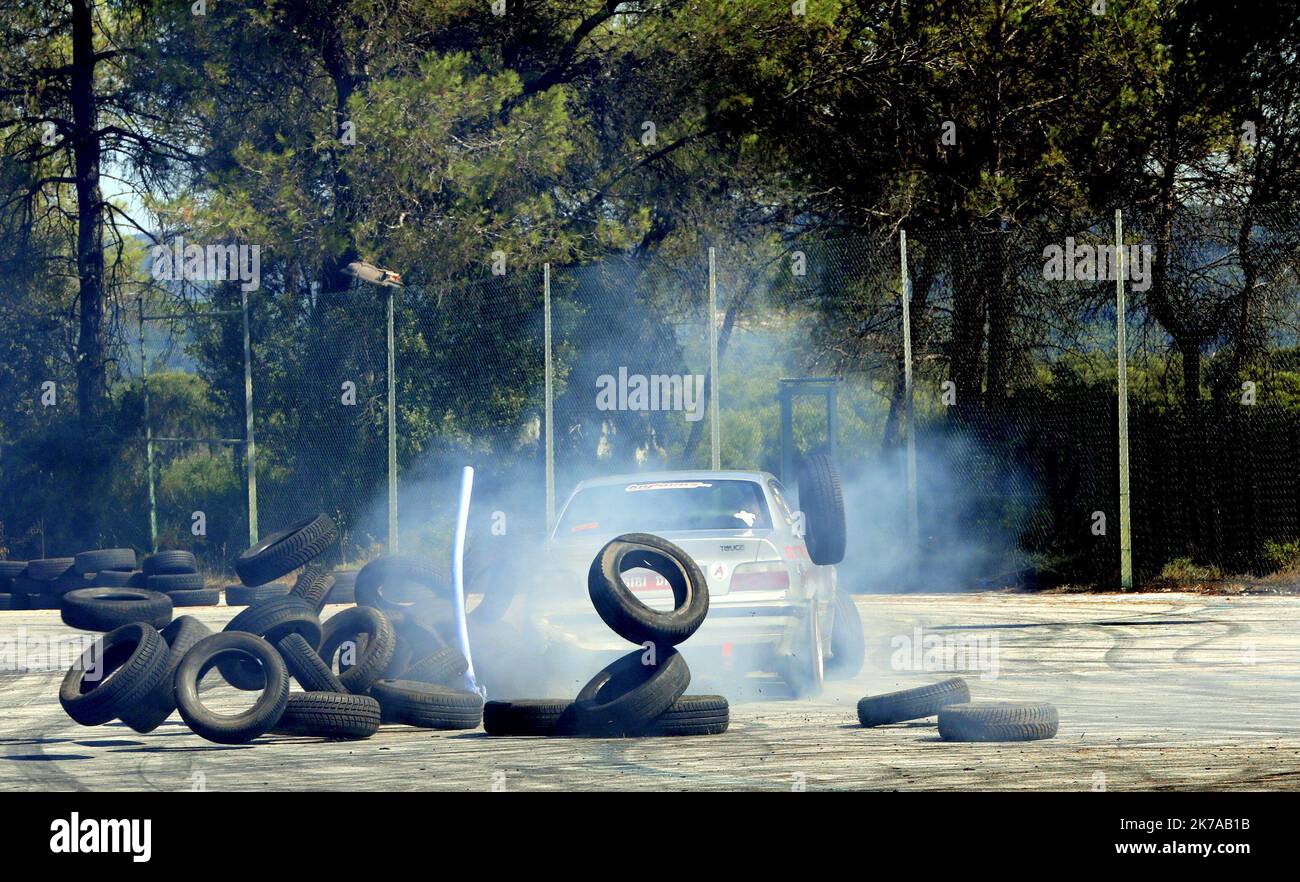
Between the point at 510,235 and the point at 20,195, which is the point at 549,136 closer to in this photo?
the point at 510,235

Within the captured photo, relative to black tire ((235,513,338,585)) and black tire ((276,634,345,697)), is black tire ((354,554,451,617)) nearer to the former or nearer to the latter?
black tire ((235,513,338,585))

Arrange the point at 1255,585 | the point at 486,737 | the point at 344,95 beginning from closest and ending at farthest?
1. the point at 486,737
2. the point at 1255,585
3. the point at 344,95

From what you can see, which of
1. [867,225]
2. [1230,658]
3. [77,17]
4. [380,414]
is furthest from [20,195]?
[1230,658]

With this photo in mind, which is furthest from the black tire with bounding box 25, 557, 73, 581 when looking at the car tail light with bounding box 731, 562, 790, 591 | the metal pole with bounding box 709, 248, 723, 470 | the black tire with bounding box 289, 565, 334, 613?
the car tail light with bounding box 731, 562, 790, 591

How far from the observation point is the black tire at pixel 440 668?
32.3 ft

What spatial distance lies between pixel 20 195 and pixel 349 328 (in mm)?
8854

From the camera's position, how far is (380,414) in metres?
22.8

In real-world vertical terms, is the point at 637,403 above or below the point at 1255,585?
above

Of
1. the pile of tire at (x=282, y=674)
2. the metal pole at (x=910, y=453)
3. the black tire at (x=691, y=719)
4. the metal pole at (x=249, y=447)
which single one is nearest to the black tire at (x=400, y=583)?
the pile of tire at (x=282, y=674)

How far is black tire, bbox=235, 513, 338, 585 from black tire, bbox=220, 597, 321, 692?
2.36 m

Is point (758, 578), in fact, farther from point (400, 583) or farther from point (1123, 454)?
point (1123, 454)

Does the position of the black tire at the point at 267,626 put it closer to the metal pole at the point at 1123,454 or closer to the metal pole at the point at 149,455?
the metal pole at the point at 1123,454

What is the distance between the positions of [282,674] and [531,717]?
144cm

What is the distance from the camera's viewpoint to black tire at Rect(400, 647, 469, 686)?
9836 mm
